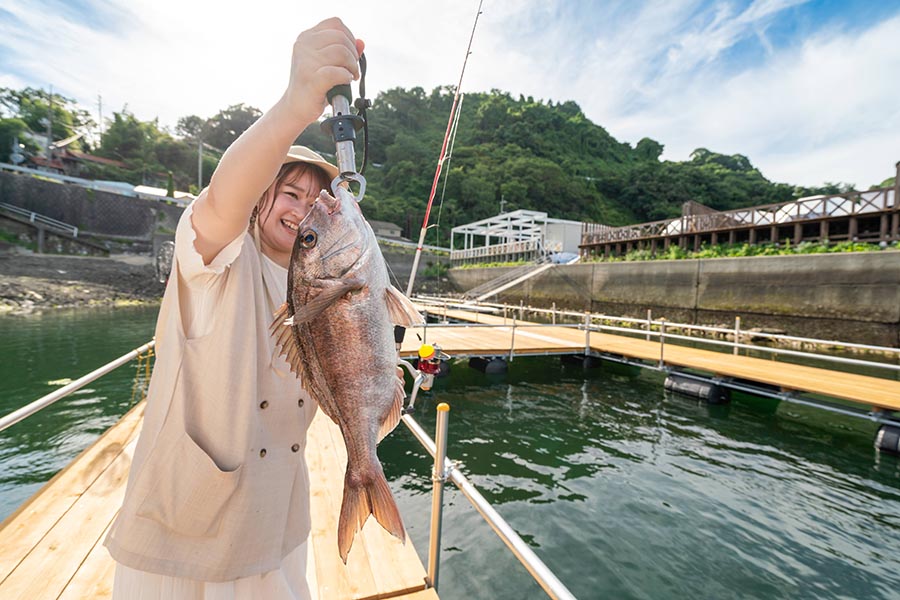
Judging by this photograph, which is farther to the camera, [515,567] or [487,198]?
[487,198]

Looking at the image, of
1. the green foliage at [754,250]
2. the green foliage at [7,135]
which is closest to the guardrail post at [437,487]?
the green foliage at [754,250]

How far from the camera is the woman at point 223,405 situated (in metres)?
1.27

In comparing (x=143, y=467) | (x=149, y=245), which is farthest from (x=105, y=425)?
(x=149, y=245)

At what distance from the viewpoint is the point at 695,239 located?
2653 centimetres

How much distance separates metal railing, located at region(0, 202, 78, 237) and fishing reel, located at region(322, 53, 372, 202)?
4865 cm

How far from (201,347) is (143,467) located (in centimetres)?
41

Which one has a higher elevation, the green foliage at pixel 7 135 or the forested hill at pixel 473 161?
the forested hill at pixel 473 161

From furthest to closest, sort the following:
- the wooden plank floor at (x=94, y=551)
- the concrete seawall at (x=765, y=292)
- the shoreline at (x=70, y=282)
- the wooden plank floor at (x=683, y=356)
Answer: the shoreline at (x=70, y=282), the concrete seawall at (x=765, y=292), the wooden plank floor at (x=683, y=356), the wooden plank floor at (x=94, y=551)

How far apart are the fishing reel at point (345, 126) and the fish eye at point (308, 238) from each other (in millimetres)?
160

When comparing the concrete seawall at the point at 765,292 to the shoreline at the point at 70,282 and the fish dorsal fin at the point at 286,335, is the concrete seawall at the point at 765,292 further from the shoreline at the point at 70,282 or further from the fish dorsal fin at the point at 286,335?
the shoreline at the point at 70,282

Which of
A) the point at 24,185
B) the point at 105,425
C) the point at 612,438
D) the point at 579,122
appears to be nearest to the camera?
the point at 612,438

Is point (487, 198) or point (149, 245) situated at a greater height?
point (487, 198)

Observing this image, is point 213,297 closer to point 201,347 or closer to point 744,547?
point 201,347

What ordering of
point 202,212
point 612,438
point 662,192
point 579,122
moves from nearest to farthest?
1. point 202,212
2. point 612,438
3. point 662,192
4. point 579,122
